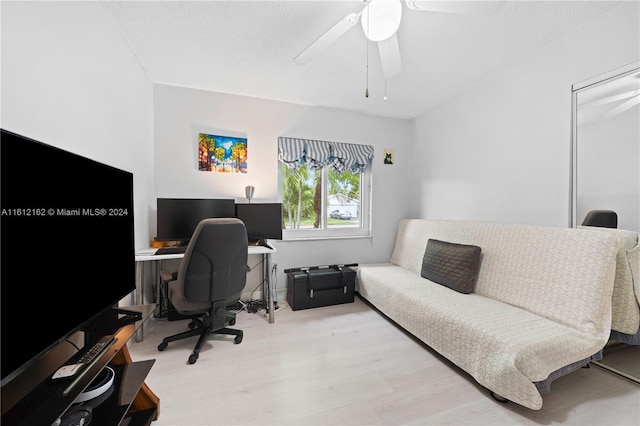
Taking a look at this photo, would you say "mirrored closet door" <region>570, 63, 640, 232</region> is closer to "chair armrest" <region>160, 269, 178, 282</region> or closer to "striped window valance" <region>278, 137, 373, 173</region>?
"striped window valance" <region>278, 137, 373, 173</region>

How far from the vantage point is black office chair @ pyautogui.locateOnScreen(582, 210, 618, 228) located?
171 centimetres

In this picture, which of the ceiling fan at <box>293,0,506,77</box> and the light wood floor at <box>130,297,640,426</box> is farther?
the light wood floor at <box>130,297,640,426</box>

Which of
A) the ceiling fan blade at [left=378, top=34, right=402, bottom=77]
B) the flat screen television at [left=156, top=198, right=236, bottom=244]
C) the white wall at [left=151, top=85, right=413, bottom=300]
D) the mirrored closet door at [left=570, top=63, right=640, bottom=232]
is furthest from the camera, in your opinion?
the white wall at [left=151, top=85, right=413, bottom=300]

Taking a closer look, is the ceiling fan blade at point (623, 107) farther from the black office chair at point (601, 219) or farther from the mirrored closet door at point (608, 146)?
the black office chair at point (601, 219)

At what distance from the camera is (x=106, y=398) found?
895mm

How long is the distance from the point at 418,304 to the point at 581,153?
1.69m

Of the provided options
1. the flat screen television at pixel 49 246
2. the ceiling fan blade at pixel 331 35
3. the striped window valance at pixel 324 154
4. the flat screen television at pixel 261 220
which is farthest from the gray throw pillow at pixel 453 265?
the flat screen television at pixel 49 246

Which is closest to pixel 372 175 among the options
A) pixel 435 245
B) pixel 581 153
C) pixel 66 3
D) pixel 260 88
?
pixel 435 245

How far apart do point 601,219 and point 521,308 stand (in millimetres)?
835

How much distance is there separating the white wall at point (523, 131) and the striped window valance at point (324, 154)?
0.99 metres

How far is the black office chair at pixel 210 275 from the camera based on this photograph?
184 centimetres

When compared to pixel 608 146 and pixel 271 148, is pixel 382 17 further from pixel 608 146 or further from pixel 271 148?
pixel 271 148

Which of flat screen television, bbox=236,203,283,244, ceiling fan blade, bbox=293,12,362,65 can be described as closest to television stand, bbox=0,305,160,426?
flat screen television, bbox=236,203,283,244

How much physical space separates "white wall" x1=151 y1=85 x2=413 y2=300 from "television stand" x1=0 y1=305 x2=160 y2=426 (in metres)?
1.92
